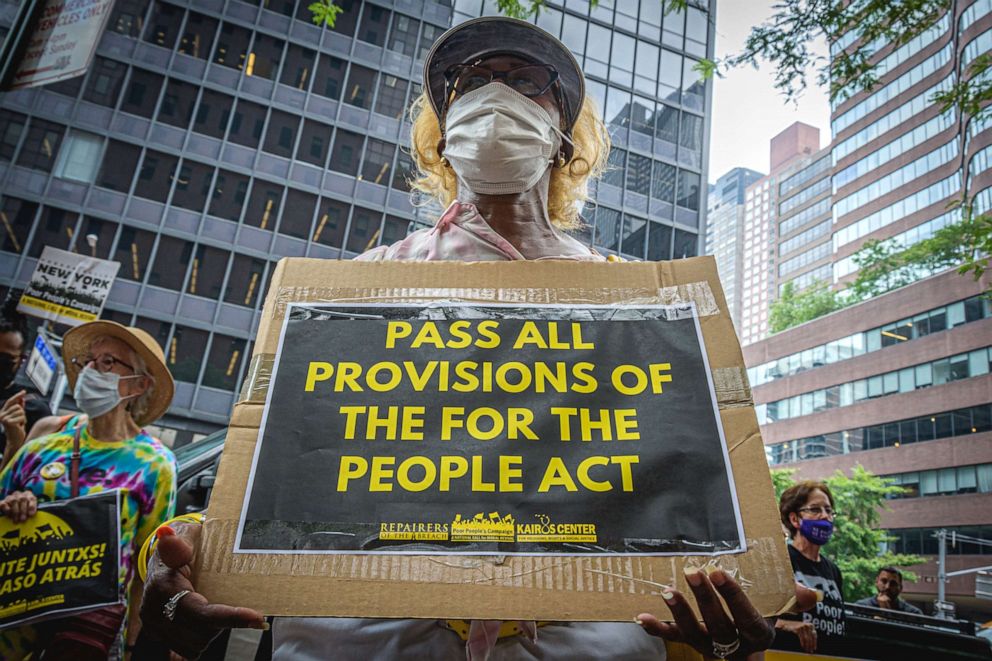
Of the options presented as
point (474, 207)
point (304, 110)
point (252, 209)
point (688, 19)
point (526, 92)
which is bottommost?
point (474, 207)

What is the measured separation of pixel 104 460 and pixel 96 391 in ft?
1.29

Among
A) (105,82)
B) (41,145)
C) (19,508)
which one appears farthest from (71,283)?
(105,82)

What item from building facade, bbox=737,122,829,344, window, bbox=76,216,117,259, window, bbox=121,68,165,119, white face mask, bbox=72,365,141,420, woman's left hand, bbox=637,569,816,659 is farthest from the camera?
building facade, bbox=737,122,829,344

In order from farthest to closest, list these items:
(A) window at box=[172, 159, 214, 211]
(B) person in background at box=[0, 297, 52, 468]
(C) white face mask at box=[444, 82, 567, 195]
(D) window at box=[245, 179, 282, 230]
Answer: (D) window at box=[245, 179, 282, 230], (A) window at box=[172, 159, 214, 211], (B) person in background at box=[0, 297, 52, 468], (C) white face mask at box=[444, 82, 567, 195]

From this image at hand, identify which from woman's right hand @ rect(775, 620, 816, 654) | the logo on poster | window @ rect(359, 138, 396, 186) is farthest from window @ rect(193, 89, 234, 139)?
the logo on poster

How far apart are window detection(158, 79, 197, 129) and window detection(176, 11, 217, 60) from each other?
1.28m

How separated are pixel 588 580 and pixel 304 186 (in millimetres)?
23731

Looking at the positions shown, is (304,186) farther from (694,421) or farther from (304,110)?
(694,421)

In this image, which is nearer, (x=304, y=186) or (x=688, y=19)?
(x=304, y=186)

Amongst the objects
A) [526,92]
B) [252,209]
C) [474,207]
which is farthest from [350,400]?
[252,209]

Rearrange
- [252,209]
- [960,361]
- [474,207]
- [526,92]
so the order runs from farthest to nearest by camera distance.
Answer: [960,361] → [252,209] → [526,92] → [474,207]

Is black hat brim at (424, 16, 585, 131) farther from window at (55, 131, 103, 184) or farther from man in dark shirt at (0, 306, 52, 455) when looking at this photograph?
window at (55, 131, 103, 184)

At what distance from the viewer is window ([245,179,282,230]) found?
2230 cm

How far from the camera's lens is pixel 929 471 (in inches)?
1348
